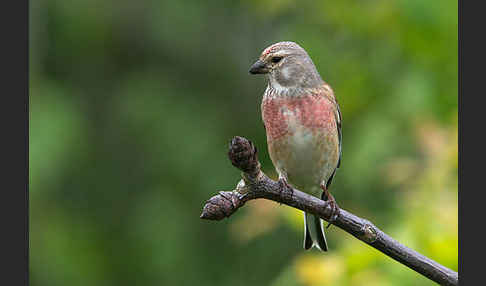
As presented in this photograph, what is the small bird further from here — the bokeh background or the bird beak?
the bokeh background

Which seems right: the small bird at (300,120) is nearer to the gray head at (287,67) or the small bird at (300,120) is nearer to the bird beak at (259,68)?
the gray head at (287,67)

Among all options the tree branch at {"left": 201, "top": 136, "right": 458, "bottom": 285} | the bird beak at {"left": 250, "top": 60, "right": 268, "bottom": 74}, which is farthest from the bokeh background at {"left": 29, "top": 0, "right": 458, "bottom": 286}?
the tree branch at {"left": 201, "top": 136, "right": 458, "bottom": 285}

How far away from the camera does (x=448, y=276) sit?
2.08 m

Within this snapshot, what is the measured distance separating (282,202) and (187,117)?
4.60 metres

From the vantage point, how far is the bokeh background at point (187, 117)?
5.08 metres

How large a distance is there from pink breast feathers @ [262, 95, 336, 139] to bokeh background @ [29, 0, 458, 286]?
148 centimetres

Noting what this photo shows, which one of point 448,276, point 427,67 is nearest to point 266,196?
point 448,276

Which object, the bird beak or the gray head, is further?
the gray head

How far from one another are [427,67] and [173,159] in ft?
8.10

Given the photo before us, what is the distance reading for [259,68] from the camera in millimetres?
2742

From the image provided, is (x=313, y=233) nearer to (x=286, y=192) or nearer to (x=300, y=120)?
(x=300, y=120)

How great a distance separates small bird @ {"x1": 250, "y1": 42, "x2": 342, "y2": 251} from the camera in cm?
311

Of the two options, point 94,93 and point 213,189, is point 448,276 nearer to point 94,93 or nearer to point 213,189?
point 213,189

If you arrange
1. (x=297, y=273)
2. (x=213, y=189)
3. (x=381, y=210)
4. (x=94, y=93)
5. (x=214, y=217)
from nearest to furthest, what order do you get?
(x=214, y=217)
(x=297, y=273)
(x=381, y=210)
(x=213, y=189)
(x=94, y=93)
